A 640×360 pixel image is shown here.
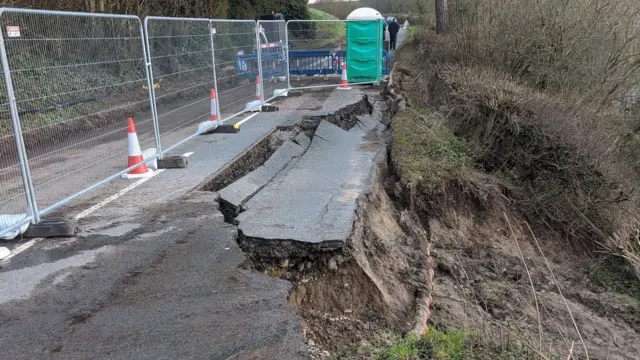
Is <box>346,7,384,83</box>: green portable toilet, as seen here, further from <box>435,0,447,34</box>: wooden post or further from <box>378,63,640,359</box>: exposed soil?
<box>378,63,640,359</box>: exposed soil

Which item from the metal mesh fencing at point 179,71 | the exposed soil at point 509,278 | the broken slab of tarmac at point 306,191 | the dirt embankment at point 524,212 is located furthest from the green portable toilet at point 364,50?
the exposed soil at point 509,278

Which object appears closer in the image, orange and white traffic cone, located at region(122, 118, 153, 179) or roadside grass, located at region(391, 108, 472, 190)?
orange and white traffic cone, located at region(122, 118, 153, 179)

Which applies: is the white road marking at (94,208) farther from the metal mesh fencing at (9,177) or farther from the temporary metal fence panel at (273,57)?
the temporary metal fence panel at (273,57)

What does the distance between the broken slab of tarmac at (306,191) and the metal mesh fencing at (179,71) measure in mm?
1885

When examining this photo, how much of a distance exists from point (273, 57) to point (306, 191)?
26.9ft

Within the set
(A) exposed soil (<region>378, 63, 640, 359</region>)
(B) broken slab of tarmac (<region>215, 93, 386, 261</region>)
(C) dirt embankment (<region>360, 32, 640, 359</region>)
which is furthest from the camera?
(C) dirt embankment (<region>360, 32, 640, 359</region>)

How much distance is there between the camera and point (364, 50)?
603 inches

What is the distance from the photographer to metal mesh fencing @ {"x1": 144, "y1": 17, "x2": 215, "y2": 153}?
24.4 ft

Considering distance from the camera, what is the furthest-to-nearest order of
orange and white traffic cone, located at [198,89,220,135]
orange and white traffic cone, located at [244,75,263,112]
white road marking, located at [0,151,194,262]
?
orange and white traffic cone, located at [244,75,263,112] < orange and white traffic cone, located at [198,89,220,135] < white road marking, located at [0,151,194,262]

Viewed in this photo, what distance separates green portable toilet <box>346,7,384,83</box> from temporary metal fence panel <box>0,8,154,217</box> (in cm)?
910

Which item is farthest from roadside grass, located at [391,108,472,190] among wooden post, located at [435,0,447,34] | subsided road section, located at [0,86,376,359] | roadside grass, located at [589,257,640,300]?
wooden post, located at [435,0,447,34]

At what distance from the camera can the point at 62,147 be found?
5965 mm

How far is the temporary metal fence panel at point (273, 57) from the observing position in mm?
12622

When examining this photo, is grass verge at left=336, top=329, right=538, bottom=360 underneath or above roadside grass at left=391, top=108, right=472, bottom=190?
underneath
